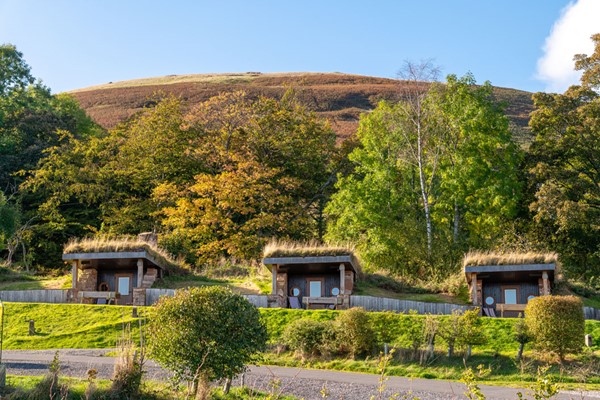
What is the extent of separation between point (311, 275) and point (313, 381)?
52.6 feet

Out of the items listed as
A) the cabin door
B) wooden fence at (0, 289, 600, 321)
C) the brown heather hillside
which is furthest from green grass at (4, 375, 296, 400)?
the brown heather hillside

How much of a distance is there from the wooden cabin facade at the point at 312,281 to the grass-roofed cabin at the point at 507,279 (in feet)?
17.1

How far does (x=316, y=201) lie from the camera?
179ft

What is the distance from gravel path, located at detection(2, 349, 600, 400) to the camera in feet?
59.5

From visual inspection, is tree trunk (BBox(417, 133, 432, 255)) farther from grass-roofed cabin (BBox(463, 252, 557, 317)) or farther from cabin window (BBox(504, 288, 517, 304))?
cabin window (BBox(504, 288, 517, 304))

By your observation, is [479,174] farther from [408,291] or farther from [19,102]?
[19,102]

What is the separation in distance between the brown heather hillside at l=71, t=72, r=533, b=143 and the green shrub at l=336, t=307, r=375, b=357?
202 feet

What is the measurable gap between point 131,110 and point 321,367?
8157 centimetres

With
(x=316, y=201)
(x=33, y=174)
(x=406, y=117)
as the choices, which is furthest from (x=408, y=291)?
(x=33, y=174)

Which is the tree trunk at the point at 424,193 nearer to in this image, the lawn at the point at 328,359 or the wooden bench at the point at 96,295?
the lawn at the point at 328,359

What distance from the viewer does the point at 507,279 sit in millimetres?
34594

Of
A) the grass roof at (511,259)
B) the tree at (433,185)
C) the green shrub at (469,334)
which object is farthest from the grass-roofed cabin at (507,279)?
the green shrub at (469,334)

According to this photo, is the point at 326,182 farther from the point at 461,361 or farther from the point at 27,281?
the point at 461,361

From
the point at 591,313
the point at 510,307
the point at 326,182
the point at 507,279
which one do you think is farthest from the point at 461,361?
the point at 326,182
